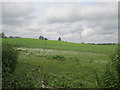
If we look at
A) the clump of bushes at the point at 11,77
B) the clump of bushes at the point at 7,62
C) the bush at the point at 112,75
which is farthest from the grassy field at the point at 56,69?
the bush at the point at 112,75

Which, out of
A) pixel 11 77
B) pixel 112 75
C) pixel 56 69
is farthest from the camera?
pixel 56 69

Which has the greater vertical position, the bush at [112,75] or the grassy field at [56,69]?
the bush at [112,75]

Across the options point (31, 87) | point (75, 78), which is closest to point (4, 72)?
point (31, 87)

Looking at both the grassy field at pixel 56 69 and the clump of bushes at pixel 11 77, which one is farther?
the grassy field at pixel 56 69

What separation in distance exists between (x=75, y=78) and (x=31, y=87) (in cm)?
291

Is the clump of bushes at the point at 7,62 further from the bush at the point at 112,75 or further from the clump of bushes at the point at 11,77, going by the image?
the bush at the point at 112,75

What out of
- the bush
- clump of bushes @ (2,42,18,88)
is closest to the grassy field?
clump of bushes @ (2,42,18,88)

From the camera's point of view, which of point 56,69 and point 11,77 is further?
point 56,69

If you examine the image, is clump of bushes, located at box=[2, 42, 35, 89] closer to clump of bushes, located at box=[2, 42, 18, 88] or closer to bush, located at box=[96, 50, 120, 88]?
clump of bushes, located at box=[2, 42, 18, 88]

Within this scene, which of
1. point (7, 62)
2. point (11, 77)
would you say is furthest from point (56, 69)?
point (7, 62)

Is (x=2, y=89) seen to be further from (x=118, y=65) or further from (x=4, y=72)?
(x=118, y=65)

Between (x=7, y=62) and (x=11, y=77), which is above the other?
(x=7, y=62)

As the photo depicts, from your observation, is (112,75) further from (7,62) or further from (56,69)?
(56,69)

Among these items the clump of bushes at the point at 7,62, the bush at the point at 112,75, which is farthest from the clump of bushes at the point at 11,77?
the bush at the point at 112,75
